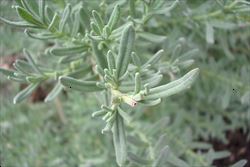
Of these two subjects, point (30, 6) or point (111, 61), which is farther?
point (30, 6)

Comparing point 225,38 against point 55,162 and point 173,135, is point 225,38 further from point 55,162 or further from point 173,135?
point 55,162

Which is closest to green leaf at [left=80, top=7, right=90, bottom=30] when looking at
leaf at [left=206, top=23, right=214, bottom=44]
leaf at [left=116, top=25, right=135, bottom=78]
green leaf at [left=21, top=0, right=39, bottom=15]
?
green leaf at [left=21, top=0, right=39, bottom=15]

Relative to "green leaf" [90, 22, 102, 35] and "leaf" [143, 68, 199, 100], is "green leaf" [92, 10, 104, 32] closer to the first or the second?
"green leaf" [90, 22, 102, 35]

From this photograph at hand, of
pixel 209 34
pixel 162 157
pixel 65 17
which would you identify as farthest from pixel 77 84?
pixel 209 34

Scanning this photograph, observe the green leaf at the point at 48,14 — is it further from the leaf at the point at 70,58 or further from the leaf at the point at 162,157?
the leaf at the point at 162,157

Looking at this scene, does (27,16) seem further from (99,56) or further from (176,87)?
(176,87)

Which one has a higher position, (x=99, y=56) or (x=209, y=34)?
(x=99, y=56)

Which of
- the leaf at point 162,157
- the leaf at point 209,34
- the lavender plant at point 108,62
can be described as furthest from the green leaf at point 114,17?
the leaf at point 209,34
